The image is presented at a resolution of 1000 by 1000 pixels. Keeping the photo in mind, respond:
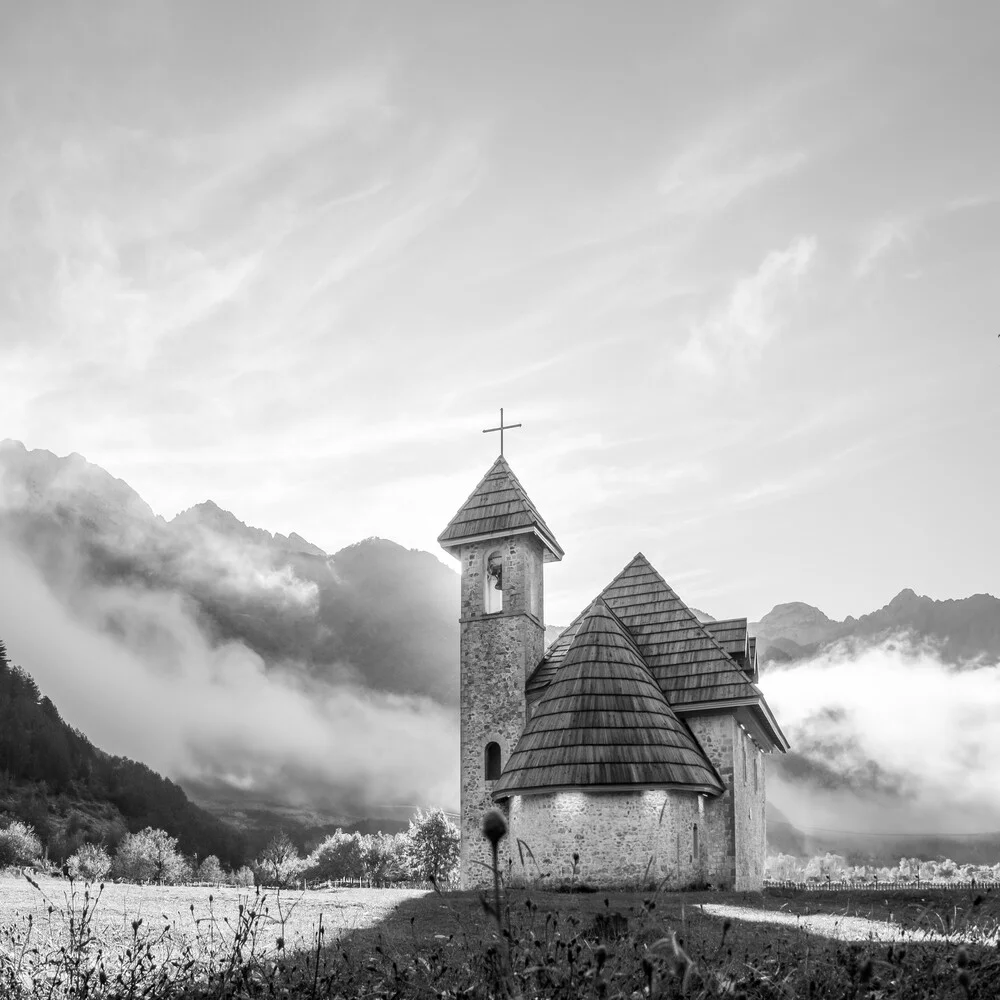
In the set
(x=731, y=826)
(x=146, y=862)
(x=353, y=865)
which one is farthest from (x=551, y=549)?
(x=146, y=862)

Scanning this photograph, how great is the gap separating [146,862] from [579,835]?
234ft

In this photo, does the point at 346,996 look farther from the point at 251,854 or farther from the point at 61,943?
the point at 251,854

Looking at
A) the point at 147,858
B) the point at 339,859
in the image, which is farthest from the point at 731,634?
the point at 147,858

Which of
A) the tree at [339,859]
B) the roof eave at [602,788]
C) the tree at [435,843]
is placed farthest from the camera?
the tree at [339,859]

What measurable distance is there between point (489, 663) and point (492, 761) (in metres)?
2.86

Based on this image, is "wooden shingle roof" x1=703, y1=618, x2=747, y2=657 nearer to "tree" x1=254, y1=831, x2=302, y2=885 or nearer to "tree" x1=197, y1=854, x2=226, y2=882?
"tree" x1=254, y1=831, x2=302, y2=885

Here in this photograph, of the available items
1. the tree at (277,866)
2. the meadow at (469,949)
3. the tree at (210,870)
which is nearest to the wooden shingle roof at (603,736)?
the meadow at (469,949)

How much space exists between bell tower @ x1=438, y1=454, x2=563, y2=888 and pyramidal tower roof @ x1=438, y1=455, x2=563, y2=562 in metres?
0.03

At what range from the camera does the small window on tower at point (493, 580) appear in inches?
1293

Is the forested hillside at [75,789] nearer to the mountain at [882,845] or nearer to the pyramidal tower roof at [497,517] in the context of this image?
the pyramidal tower roof at [497,517]

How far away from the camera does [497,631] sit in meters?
31.8

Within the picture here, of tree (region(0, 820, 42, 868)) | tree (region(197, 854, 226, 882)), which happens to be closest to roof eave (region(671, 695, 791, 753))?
tree (region(0, 820, 42, 868))

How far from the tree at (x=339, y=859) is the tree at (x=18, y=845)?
20.6 m

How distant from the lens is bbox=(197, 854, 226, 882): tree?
305 ft
